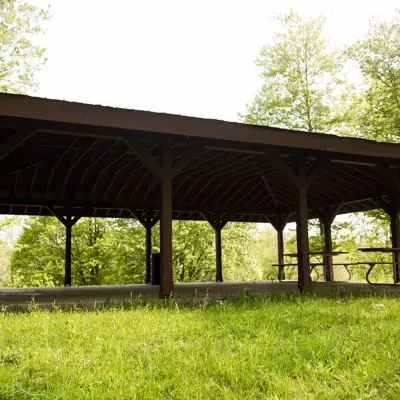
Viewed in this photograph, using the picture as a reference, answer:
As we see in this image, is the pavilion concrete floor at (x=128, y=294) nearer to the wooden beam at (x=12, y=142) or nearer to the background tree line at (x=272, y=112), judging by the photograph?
the wooden beam at (x=12, y=142)

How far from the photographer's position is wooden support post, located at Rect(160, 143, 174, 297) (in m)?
7.76

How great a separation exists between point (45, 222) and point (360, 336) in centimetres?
2648

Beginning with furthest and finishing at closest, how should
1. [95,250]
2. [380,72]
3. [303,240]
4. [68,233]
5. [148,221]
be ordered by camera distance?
[95,250] < [380,72] < [148,221] < [68,233] < [303,240]

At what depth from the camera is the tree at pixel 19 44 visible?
84.8 feet

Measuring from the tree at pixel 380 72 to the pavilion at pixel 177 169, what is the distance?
7758 mm

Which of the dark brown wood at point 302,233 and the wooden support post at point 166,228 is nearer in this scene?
the wooden support post at point 166,228

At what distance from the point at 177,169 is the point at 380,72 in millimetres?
18320

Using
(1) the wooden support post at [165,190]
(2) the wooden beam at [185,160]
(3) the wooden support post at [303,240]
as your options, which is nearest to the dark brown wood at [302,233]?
(3) the wooden support post at [303,240]

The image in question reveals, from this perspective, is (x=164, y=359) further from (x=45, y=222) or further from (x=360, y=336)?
(x=45, y=222)

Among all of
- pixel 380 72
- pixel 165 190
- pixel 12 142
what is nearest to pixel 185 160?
pixel 165 190

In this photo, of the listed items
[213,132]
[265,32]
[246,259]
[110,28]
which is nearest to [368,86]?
[265,32]

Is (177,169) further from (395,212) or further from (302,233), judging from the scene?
(395,212)

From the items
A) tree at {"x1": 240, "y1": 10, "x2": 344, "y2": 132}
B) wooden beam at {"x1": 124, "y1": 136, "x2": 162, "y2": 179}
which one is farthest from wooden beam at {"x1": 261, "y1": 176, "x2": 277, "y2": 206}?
tree at {"x1": 240, "y1": 10, "x2": 344, "y2": 132}

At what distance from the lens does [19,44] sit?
86.7 feet
